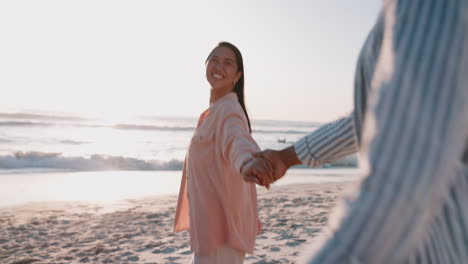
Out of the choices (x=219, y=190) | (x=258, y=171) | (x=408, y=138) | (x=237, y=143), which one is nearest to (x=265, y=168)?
(x=258, y=171)

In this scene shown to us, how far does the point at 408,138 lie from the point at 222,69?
286cm

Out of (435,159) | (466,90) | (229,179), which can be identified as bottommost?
(229,179)

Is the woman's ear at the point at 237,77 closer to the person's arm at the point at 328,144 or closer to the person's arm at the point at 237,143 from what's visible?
the person's arm at the point at 237,143

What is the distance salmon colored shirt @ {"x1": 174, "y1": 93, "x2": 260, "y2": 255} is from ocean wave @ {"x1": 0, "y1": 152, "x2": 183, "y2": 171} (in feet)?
42.7

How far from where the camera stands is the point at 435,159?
0.69 m

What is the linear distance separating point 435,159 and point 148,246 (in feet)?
19.1

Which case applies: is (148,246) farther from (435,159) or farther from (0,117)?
(0,117)

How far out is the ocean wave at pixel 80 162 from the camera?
15.1 metres

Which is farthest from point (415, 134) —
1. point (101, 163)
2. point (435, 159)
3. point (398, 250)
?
point (101, 163)

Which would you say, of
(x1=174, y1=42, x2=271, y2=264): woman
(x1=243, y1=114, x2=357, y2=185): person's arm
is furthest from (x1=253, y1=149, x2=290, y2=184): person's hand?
(x1=243, y1=114, x2=357, y2=185): person's arm

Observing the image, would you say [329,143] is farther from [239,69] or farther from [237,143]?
[239,69]

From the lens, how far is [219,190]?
9.74ft

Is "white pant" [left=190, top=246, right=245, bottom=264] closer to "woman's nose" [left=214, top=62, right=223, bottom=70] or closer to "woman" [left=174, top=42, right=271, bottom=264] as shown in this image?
"woman" [left=174, top=42, right=271, bottom=264]

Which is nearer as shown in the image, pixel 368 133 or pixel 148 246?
pixel 368 133
